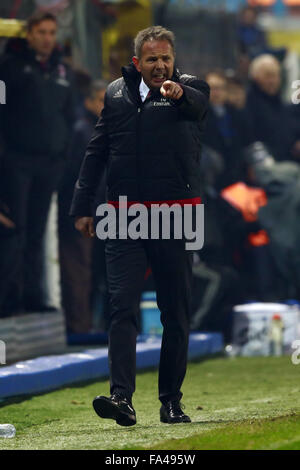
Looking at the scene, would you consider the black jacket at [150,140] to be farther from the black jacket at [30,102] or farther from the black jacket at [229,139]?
the black jacket at [229,139]

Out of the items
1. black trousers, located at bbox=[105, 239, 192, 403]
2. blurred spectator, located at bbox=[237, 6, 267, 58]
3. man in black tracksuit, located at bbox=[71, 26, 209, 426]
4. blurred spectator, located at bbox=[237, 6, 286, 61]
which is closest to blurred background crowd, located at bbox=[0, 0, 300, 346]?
blurred spectator, located at bbox=[237, 6, 286, 61]

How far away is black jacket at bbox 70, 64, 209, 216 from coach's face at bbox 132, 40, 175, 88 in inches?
3.5

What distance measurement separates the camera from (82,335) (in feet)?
41.9

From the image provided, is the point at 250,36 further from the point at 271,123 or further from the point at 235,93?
the point at 271,123

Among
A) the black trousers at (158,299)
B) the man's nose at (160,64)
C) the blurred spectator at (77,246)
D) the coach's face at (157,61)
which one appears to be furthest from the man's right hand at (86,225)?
the blurred spectator at (77,246)

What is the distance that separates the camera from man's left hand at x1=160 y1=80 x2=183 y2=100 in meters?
7.55

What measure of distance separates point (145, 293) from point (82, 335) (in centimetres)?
73

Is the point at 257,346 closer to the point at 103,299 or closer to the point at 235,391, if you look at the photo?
the point at 103,299

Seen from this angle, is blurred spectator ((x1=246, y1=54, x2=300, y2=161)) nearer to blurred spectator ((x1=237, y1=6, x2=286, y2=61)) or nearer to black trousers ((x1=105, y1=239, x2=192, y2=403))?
blurred spectator ((x1=237, y1=6, x2=286, y2=61))

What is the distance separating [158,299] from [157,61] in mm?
1286

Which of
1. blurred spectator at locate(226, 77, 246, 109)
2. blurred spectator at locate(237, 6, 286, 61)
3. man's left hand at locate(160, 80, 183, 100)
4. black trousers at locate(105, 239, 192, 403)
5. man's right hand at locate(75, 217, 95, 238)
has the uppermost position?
blurred spectator at locate(237, 6, 286, 61)

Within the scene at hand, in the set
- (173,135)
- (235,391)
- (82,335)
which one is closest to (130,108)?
(173,135)

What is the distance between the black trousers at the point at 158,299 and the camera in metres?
7.91

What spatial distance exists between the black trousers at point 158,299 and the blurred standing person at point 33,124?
3.58m
